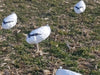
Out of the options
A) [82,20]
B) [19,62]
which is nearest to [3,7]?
[82,20]

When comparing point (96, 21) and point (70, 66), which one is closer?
point (70, 66)

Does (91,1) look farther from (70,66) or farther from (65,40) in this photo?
(70,66)

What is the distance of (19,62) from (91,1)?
9321mm

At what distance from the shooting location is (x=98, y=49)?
9898 millimetres

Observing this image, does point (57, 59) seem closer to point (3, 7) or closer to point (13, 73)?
point (13, 73)

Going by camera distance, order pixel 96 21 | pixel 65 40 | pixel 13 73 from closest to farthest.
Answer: pixel 13 73 → pixel 65 40 → pixel 96 21

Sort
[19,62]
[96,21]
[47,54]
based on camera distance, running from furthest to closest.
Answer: [96,21], [47,54], [19,62]

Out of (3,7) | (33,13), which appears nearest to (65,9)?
(33,13)

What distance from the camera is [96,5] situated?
52.5 feet

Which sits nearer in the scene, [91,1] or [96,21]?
[96,21]

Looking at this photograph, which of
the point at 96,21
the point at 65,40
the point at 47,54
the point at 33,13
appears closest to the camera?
the point at 47,54

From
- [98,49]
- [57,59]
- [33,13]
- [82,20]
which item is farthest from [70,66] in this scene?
[33,13]

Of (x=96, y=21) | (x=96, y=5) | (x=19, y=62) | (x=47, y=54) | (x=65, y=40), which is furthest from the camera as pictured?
(x=96, y=5)

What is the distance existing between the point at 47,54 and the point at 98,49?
1.95 meters
